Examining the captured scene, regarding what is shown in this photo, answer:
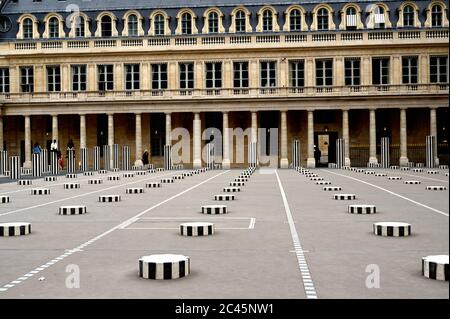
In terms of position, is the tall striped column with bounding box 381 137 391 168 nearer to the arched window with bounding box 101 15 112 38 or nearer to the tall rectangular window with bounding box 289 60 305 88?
the tall rectangular window with bounding box 289 60 305 88

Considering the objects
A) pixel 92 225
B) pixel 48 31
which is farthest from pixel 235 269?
pixel 48 31

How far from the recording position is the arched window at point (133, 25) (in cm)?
6719

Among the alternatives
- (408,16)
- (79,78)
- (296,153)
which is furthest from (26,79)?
(408,16)

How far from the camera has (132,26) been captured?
67.4 meters

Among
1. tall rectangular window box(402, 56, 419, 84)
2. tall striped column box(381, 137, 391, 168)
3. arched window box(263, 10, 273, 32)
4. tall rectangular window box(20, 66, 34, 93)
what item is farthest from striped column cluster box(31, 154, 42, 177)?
tall rectangular window box(402, 56, 419, 84)

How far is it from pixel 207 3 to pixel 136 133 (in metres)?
14.9

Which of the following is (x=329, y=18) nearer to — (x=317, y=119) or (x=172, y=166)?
(x=317, y=119)

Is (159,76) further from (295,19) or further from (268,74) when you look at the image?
(295,19)

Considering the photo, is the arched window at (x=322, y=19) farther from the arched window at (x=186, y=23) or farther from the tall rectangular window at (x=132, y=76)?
the tall rectangular window at (x=132, y=76)

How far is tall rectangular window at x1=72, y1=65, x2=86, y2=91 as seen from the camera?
66188mm

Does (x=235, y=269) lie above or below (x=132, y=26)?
below

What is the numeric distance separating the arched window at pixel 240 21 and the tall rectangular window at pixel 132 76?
10649mm

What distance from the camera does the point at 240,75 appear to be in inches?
2539

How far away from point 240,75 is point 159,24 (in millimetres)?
9962
